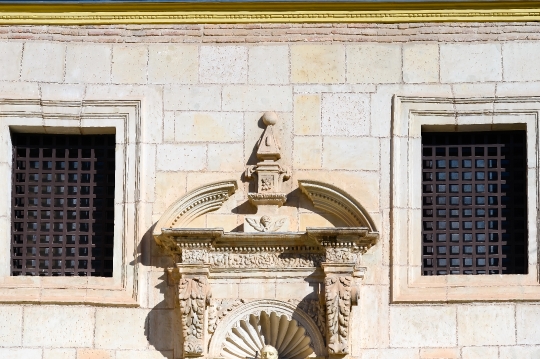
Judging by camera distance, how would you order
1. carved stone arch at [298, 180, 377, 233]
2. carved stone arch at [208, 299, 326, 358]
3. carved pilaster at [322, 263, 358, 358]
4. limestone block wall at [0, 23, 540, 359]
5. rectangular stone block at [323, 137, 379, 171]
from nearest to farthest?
carved pilaster at [322, 263, 358, 358] → carved stone arch at [208, 299, 326, 358] → limestone block wall at [0, 23, 540, 359] → carved stone arch at [298, 180, 377, 233] → rectangular stone block at [323, 137, 379, 171]

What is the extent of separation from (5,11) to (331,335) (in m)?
5.56

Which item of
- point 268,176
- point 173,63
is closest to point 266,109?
point 268,176

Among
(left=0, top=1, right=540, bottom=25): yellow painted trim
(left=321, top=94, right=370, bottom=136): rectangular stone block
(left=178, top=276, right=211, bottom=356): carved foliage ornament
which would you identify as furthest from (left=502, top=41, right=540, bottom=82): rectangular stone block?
(left=178, top=276, right=211, bottom=356): carved foliage ornament

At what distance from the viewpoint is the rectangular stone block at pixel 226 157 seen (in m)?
19.5

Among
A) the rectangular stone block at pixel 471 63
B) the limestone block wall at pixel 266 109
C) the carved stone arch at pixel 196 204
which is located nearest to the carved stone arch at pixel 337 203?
the limestone block wall at pixel 266 109

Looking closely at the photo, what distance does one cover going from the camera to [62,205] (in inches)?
779

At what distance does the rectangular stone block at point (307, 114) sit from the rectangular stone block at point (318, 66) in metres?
0.22

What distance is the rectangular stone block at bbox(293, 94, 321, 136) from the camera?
1958 cm

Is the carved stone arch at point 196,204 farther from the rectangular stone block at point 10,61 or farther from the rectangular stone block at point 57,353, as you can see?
the rectangular stone block at point 10,61

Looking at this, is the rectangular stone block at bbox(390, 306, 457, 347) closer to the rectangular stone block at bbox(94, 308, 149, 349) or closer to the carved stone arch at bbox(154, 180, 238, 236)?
the carved stone arch at bbox(154, 180, 238, 236)

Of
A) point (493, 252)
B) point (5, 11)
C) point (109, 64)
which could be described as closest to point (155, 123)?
point (109, 64)

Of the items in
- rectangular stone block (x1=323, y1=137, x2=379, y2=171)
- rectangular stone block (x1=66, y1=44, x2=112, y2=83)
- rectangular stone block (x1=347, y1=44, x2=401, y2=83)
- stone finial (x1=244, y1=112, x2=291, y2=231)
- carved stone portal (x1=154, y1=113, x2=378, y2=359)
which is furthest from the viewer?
rectangular stone block (x1=66, y1=44, x2=112, y2=83)

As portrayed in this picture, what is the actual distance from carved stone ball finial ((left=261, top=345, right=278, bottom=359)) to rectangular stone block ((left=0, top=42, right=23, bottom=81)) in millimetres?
4448

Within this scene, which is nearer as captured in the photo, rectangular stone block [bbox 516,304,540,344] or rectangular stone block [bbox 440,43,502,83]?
rectangular stone block [bbox 516,304,540,344]
